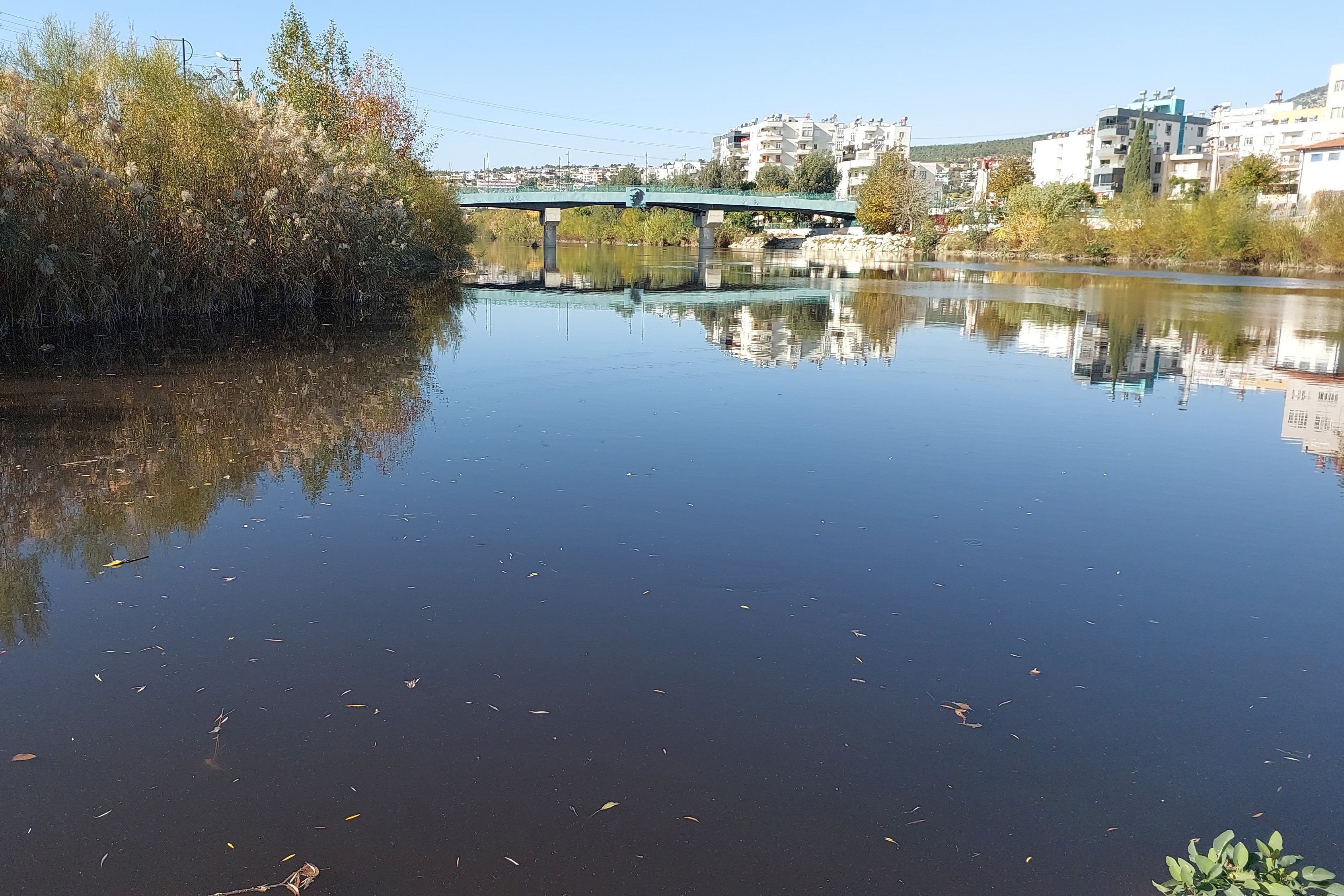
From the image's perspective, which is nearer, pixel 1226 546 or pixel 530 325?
pixel 1226 546

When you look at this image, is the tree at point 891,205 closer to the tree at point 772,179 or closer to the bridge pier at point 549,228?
the bridge pier at point 549,228

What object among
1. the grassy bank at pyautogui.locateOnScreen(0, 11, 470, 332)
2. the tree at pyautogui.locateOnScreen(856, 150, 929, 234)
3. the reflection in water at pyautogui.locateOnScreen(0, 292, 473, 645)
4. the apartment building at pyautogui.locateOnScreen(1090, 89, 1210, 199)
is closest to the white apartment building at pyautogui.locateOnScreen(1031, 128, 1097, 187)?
the apartment building at pyautogui.locateOnScreen(1090, 89, 1210, 199)

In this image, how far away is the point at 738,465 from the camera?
878 centimetres

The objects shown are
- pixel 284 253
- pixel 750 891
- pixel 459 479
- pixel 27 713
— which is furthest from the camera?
pixel 284 253

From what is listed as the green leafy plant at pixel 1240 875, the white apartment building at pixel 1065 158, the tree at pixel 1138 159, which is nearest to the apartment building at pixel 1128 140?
the white apartment building at pixel 1065 158

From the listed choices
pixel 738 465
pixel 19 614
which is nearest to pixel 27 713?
pixel 19 614

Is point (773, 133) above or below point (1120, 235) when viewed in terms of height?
above

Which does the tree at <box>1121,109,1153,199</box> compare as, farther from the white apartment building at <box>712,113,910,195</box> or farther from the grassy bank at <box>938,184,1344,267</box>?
the white apartment building at <box>712,113,910,195</box>

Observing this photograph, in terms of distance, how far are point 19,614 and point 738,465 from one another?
216 inches

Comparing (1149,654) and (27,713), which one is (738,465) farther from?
(27,713)

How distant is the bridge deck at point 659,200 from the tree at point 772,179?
114ft

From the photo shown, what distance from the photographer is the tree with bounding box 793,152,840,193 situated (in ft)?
375

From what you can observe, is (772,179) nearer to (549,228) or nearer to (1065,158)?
(1065,158)

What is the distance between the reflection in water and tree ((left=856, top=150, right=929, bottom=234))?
77167 millimetres
